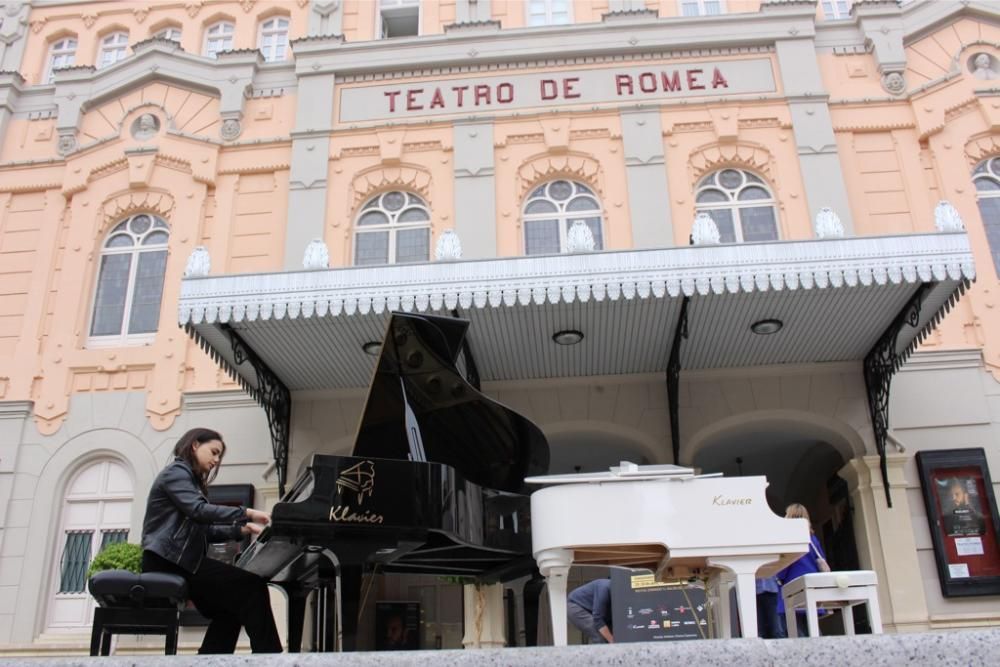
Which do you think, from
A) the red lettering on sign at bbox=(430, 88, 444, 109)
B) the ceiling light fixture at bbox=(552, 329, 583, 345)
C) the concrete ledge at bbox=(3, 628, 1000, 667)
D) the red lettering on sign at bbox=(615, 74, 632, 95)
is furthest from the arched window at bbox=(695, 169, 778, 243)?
the concrete ledge at bbox=(3, 628, 1000, 667)

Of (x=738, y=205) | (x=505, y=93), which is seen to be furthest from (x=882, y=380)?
(x=505, y=93)

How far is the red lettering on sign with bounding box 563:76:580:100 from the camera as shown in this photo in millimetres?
13312

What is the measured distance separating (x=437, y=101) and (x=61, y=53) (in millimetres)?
6794

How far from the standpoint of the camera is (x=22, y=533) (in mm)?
11531

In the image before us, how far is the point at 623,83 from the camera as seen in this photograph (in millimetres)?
13344

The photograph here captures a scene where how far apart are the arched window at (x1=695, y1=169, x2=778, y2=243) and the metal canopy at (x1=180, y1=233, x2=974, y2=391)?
2509mm

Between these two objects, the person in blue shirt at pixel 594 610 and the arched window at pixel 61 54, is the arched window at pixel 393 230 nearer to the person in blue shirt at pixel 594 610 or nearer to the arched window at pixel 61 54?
the person in blue shirt at pixel 594 610

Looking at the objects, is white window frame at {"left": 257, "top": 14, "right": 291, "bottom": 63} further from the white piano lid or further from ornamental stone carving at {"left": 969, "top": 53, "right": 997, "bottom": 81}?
the white piano lid

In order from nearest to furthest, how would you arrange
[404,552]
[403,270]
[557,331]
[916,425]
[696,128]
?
[404,552] < [403,270] < [557,331] < [916,425] < [696,128]

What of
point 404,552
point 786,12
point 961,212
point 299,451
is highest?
point 786,12

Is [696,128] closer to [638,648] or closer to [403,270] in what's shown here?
[403,270]

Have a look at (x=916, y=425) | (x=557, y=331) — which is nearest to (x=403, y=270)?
(x=557, y=331)

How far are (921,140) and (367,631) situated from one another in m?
10.2

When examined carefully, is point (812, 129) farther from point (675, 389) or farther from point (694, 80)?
point (675, 389)
